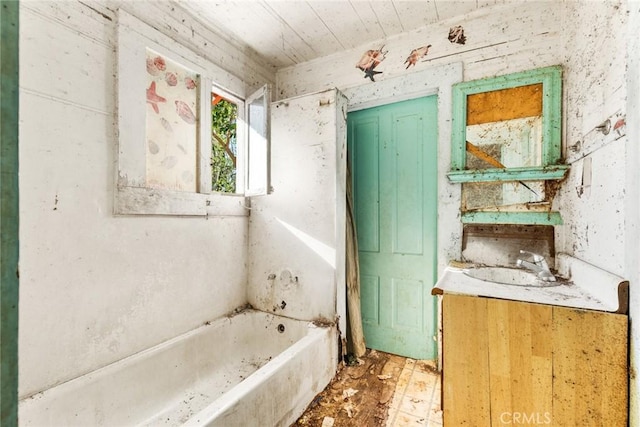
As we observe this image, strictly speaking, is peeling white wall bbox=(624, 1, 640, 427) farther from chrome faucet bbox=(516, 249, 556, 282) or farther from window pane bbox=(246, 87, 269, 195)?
window pane bbox=(246, 87, 269, 195)

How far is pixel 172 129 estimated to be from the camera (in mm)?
1908

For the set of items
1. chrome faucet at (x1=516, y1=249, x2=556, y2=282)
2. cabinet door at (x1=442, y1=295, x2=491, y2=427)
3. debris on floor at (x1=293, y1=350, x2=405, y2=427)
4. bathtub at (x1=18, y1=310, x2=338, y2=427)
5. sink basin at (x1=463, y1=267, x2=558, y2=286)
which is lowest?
debris on floor at (x1=293, y1=350, x2=405, y2=427)

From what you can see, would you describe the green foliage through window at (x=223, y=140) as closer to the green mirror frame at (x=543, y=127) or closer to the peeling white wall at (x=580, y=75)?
the peeling white wall at (x=580, y=75)

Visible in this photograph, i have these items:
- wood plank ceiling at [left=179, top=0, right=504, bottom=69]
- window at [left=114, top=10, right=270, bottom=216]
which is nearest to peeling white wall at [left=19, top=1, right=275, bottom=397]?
window at [left=114, top=10, right=270, bottom=216]

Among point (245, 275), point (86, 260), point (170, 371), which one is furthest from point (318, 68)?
point (170, 371)

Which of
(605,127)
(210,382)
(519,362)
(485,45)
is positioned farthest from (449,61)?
(210,382)

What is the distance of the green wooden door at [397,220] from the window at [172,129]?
0.88 metres

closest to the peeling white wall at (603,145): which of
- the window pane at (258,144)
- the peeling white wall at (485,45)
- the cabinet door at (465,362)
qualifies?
the peeling white wall at (485,45)

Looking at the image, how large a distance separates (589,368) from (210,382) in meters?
2.00

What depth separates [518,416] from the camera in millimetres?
1037

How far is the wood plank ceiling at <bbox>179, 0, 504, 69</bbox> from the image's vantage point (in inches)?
74.1

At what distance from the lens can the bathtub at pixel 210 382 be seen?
4.15 feet

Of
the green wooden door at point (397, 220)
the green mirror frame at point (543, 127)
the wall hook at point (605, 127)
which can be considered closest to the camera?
the wall hook at point (605, 127)

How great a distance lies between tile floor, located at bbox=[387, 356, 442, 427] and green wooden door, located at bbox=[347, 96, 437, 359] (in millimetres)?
158
